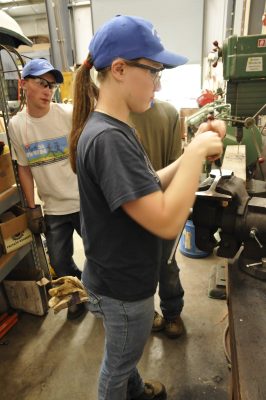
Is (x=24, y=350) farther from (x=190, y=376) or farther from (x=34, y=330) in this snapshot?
(x=190, y=376)

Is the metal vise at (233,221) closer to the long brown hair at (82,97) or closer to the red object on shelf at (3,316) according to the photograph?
the long brown hair at (82,97)

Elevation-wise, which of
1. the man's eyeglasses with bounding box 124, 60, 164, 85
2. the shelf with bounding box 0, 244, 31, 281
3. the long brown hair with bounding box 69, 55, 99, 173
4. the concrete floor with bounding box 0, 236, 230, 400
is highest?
the man's eyeglasses with bounding box 124, 60, 164, 85

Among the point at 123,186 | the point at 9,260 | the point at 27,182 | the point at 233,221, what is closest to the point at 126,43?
the point at 123,186

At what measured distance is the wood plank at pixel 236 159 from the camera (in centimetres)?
140

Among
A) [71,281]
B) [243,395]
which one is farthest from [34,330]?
[243,395]

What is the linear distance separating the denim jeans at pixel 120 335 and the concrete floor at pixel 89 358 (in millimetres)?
567

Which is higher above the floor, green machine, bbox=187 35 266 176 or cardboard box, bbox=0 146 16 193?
A: green machine, bbox=187 35 266 176

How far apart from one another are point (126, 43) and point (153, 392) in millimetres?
1296

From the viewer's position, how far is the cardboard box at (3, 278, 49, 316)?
1772 mm

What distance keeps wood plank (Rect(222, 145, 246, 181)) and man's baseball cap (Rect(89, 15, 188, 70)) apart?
32.8 inches

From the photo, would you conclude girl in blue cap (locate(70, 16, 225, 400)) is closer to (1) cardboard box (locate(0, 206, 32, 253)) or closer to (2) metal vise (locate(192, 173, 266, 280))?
(2) metal vise (locate(192, 173, 266, 280))

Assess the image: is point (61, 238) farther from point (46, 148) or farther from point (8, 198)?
point (46, 148)

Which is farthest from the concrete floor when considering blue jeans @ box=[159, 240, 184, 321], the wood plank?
the wood plank

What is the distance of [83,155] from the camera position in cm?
65
